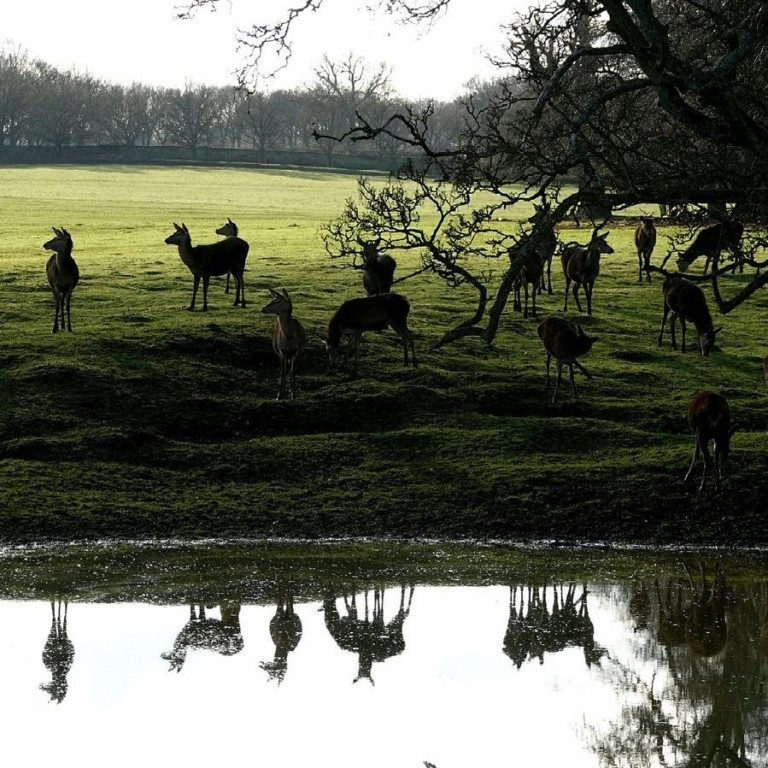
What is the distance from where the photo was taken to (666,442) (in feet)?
53.9

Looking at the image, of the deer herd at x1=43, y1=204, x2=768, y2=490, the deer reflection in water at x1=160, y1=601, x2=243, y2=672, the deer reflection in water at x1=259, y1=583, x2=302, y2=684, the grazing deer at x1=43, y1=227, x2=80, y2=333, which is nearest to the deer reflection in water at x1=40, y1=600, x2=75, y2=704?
the deer reflection in water at x1=160, y1=601, x2=243, y2=672

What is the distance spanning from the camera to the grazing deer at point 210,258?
24703mm

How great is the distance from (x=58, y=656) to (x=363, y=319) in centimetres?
1044

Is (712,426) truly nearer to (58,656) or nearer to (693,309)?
(58,656)

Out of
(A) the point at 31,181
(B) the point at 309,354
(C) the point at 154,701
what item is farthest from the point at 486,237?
(A) the point at 31,181

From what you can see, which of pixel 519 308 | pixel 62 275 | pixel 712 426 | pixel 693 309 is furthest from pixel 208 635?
pixel 519 308

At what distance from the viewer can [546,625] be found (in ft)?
36.3

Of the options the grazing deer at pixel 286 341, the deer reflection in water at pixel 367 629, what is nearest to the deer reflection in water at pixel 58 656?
the deer reflection in water at pixel 367 629

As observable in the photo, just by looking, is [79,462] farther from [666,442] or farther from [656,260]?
[656,260]

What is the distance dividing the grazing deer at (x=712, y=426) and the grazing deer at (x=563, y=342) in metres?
3.64

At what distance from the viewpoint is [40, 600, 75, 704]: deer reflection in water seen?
30.4ft

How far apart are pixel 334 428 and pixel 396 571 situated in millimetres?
4865

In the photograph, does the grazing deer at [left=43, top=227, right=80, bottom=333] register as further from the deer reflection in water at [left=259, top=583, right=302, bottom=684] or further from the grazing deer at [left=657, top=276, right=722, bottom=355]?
the deer reflection in water at [left=259, top=583, right=302, bottom=684]

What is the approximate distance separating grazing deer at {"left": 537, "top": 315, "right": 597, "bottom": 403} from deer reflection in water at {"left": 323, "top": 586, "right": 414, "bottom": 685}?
6.92 meters
